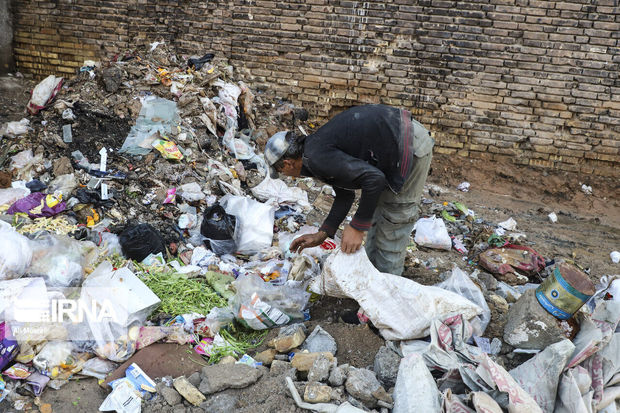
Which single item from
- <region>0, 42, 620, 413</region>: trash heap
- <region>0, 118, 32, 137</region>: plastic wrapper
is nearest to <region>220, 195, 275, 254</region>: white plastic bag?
<region>0, 42, 620, 413</region>: trash heap

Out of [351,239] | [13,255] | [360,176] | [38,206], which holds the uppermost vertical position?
[360,176]

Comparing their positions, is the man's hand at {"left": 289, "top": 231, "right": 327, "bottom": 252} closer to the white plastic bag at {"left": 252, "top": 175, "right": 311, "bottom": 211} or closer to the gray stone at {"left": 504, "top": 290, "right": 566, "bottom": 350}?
the gray stone at {"left": 504, "top": 290, "right": 566, "bottom": 350}

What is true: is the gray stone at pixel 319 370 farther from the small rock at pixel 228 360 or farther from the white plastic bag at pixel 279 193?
the white plastic bag at pixel 279 193

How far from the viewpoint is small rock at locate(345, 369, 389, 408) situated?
2096 mm

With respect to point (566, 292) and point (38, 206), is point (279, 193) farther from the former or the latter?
Result: point (566, 292)

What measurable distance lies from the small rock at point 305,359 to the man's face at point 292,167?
3.26ft

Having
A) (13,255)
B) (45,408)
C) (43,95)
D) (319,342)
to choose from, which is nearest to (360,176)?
(319,342)

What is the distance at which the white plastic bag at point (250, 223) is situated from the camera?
396 cm

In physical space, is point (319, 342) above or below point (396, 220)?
below

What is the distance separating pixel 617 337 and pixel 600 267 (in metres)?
2.53

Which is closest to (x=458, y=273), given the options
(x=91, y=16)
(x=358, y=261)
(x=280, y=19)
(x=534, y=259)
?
(x=358, y=261)

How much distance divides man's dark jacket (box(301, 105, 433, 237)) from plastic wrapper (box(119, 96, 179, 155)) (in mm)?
2917

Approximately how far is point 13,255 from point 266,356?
1.69 meters

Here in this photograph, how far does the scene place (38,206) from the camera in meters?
3.87
